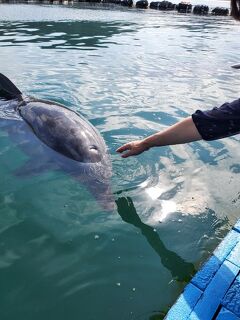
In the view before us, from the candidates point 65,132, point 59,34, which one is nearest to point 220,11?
point 59,34

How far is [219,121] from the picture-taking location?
3.27m

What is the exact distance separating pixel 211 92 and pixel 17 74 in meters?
5.47

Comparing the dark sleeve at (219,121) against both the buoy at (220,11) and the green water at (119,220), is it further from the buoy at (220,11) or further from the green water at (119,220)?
the buoy at (220,11)

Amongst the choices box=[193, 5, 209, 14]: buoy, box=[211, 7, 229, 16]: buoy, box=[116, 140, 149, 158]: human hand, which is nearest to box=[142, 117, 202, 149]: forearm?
box=[116, 140, 149, 158]: human hand

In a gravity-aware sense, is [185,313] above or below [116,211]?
above

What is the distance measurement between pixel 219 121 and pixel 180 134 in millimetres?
402

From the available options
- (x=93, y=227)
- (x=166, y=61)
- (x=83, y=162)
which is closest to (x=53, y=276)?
(x=93, y=227)

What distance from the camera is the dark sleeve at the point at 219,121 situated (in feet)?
10.5

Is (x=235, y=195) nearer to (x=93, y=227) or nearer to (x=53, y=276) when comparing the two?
(x=93, y=227)

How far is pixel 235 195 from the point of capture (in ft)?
16.4

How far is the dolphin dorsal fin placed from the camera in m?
7.30

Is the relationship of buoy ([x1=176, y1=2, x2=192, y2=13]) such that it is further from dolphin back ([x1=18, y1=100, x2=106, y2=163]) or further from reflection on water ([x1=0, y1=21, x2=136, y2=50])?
dolphin back ([x1=18, y1=100, x2=106, y2=163])

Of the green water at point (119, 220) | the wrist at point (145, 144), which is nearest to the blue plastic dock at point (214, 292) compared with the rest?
the green water at point (119, 220)

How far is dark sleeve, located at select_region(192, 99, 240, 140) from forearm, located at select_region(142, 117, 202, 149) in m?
0.07
